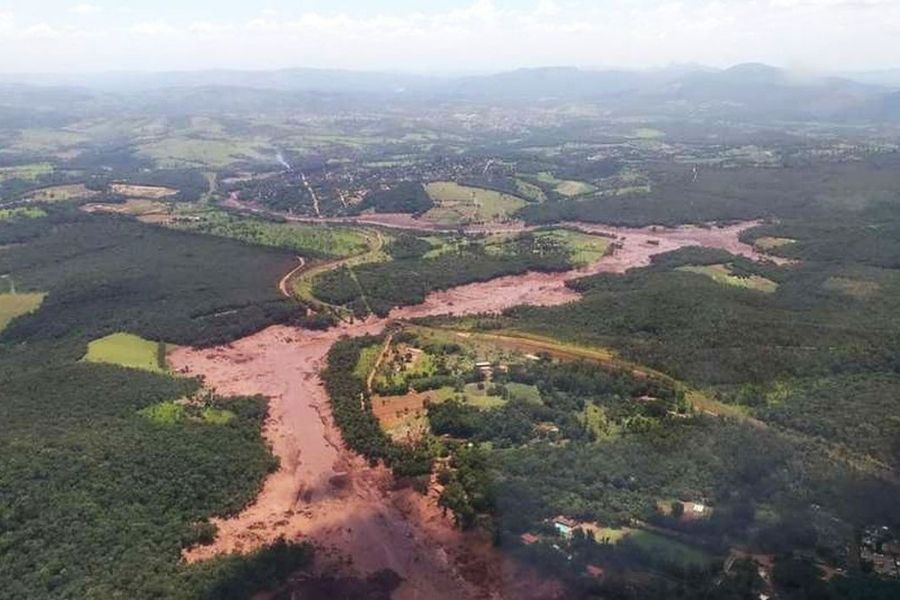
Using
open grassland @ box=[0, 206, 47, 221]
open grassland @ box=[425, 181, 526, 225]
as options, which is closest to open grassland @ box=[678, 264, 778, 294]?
open grassland @ box=[425, 181, 526, 225]

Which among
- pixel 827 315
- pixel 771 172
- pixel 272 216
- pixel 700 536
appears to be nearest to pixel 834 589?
pixel 700 536

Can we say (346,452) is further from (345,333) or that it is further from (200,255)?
(200,255)

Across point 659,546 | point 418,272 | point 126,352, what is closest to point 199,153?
point 418,272

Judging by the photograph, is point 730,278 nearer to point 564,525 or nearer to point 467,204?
point 564,525

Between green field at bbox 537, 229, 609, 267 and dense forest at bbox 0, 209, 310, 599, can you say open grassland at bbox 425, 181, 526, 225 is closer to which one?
green field at bbox 537, 229, 609, 267

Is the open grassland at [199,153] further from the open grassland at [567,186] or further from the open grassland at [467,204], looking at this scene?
the open grassland at [567,186]

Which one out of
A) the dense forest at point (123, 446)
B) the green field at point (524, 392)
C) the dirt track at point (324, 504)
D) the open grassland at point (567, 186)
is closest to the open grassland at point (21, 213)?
the dense forest at point (123, 446)
